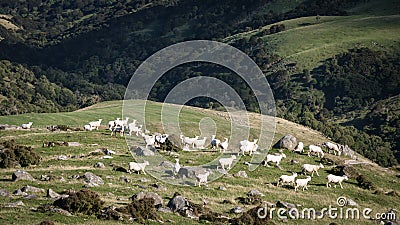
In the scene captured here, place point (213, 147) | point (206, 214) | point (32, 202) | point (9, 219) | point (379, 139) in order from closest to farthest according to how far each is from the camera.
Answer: point (9, 219) → point (32, 202) → point (206, 214) → point (213, 147) → point (379, 139)

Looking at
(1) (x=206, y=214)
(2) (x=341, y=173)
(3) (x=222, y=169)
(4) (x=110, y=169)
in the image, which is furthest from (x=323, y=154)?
(1) (x=206, y=214)

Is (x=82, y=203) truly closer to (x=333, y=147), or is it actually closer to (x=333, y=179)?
(x=333, y=179)

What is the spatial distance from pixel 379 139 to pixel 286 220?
138697 mm

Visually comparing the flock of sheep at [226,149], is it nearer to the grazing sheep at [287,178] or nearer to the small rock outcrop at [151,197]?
the grazing sheep at [287,178]

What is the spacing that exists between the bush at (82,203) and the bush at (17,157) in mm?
12754

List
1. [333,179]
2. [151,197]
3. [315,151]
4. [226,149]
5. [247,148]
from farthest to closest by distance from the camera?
[315,151]
[226,149]
[247,148]
[333,179]
[151,197]

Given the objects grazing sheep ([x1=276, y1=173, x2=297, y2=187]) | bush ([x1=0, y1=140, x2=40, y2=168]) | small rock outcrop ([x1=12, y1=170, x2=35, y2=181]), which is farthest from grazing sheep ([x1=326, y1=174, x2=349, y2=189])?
small rock outcrop ([x1=12, y1=170, x2=35, y2=181])

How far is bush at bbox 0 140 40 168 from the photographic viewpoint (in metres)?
40.1

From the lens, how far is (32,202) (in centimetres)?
2938

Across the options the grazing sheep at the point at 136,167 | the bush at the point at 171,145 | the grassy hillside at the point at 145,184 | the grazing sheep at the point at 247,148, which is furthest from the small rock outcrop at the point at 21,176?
the grazing sheep at the point at 247,148

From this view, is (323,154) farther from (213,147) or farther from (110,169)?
(110,169)

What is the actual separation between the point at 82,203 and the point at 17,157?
1461cm

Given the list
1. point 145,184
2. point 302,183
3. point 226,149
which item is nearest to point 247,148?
point 226,149

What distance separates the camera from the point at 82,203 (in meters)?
28.3
